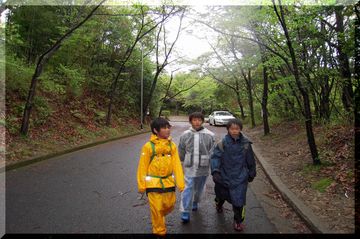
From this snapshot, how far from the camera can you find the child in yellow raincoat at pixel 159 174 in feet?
12.6

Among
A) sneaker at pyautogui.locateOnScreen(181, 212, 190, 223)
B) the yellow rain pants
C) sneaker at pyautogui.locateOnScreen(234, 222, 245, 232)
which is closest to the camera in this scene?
the yellow rain pants

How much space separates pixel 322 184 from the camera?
589 centimetres

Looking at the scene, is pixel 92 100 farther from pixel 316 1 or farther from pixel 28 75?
pixel 316 1

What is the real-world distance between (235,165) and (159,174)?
1.17 metres

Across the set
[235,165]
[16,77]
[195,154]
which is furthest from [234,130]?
[16,77]

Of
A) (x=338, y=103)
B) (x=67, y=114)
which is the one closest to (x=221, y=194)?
(x=338, y=103)

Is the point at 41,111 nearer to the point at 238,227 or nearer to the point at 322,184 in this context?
the point at 238,227

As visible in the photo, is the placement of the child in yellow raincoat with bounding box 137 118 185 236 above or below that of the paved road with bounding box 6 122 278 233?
above

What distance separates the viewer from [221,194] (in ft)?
14.7

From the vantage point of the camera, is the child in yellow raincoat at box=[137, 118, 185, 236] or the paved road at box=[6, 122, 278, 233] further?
the paved road at box=[6, 122, 278, 233]

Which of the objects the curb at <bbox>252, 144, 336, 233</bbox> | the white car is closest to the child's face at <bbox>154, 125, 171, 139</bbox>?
the curb at <bbox>252, 144, 336, 233</bbox>

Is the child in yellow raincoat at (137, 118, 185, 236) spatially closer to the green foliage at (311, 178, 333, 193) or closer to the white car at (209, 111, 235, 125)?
the green foliage at (311, 178, 333, 193)

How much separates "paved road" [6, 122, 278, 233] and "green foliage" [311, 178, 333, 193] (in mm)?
1219

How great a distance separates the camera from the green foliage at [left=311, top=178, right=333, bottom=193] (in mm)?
5721
